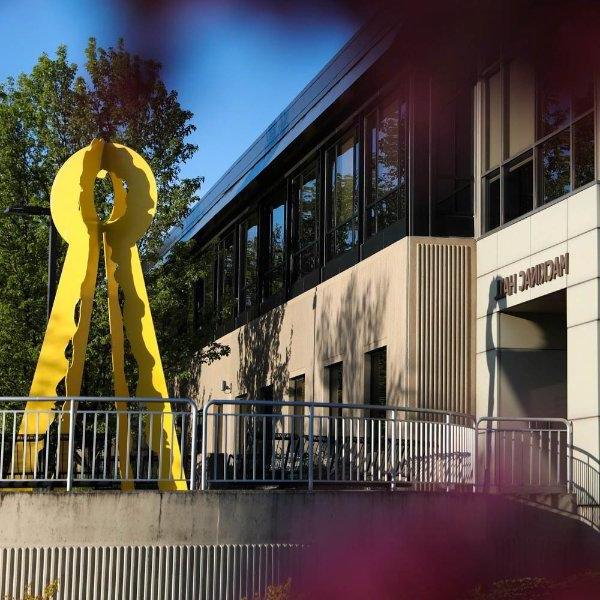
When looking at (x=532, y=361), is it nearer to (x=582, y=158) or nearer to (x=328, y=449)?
(x=582, y=158)

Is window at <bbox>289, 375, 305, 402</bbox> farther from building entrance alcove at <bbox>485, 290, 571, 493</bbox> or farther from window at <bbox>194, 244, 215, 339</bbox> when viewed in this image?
building entrance alcove at <bbox>485, 290, 571, 493</bbox>

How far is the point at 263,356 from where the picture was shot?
29719 millimetres

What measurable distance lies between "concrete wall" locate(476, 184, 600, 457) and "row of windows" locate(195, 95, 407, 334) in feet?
7.09

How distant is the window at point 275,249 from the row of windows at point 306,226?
0.02 m

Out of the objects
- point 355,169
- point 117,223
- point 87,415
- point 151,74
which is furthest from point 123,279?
point 151,74

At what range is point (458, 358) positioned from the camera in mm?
19922

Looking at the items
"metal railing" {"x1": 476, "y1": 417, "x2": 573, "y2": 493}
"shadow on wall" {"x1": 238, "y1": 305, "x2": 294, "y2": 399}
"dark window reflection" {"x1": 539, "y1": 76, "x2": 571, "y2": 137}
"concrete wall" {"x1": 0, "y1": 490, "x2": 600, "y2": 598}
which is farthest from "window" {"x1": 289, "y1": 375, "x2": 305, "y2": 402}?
"dark window reflection" {"x1": 539, "y1": 76, "x2": 571, "y2": 137}

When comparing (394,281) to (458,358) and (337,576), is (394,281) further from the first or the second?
(337,576)

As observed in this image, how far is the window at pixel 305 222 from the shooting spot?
26.9 meters

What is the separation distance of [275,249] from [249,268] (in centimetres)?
208

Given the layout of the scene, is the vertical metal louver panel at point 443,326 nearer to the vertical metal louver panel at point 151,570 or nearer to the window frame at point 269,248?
the vertical metal louver panel at point 151,570

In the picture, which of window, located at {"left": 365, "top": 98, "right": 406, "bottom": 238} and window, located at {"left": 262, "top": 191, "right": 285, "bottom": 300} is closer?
window, located at {"left": 365, "top": 98, "right": 406, "bottom": 238}

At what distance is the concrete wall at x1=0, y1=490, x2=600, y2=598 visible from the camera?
12211 mm

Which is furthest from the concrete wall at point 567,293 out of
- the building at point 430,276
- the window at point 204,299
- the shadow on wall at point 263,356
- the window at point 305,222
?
the shadow on wall at point 263,356
